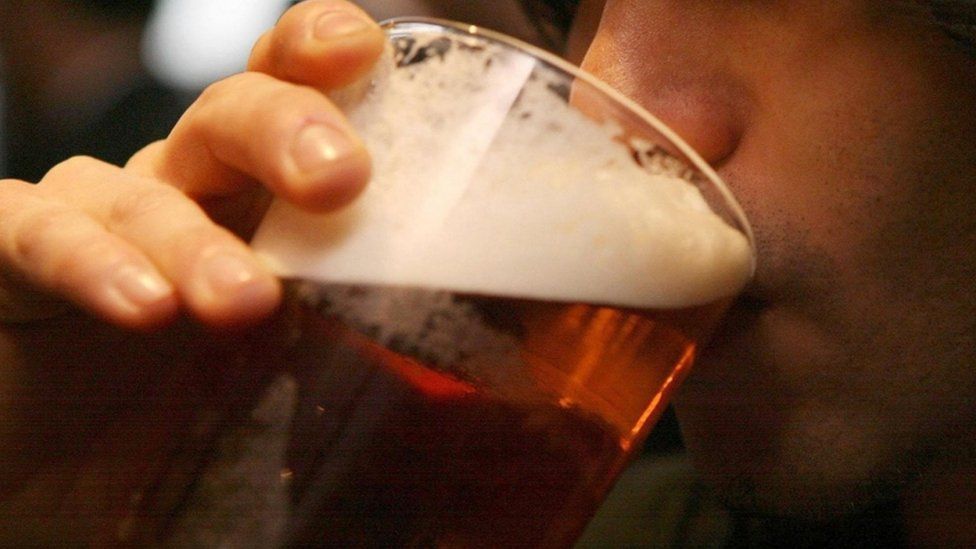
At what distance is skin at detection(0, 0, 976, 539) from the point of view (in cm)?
60

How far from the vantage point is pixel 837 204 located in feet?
2.55

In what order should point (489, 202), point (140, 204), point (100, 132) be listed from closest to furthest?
1. point (489, 202)
2. point (140, 204)
3. point (100, 132)

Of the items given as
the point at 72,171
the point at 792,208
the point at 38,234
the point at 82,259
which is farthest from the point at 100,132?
the point at 792,208

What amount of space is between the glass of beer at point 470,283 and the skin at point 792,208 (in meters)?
0.10

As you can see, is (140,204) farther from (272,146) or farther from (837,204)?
(837,204)

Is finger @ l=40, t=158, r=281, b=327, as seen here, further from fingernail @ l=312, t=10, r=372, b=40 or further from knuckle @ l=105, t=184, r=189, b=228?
fingernail @ l=312, t=10, r=372, b=40

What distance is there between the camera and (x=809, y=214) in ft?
2.55

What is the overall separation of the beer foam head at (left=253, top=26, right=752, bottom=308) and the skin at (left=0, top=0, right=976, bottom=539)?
0.26 feet

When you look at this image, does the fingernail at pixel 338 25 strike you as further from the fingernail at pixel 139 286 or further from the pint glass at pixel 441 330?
the fingernail at pixel 139 286

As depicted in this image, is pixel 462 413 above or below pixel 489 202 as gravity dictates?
below

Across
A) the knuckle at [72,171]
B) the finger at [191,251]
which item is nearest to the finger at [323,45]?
the finger at [191,251]

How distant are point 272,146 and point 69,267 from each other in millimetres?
183

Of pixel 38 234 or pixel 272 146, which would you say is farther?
pixel 38 234

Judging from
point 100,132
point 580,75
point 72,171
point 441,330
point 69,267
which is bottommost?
point 100,132
